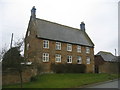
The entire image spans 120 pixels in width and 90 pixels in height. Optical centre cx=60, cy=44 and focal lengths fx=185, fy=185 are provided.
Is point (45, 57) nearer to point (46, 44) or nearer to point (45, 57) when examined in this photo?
point (45, 57)

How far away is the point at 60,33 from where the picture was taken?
41406 millimetres

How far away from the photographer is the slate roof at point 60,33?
124 ft

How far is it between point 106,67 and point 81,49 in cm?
1644

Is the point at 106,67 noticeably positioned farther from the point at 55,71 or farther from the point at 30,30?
the point at 30,30

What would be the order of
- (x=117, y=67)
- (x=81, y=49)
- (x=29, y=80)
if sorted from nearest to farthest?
(x=29, y=80) < (x=81, y=49) < (x=117, y=67)

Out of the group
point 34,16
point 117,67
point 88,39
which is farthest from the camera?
point 117,67

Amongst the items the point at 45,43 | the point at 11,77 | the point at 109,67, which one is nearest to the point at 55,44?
the point at 45,43

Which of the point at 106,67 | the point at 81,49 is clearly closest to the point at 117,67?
the point at 106,67

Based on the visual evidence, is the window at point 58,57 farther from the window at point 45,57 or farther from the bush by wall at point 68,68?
the window at point 45,57

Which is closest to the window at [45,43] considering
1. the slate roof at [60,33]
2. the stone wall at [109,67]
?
the slate roof at [60,33]

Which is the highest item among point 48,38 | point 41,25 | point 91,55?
point 41,25

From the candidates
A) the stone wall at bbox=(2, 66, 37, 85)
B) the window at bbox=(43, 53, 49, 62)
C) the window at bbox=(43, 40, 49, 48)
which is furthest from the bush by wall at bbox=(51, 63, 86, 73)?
the stone wall at bbox=(2, 66, 37, 85)

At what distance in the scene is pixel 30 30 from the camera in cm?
3934

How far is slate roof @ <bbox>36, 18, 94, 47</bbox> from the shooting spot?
124ft
